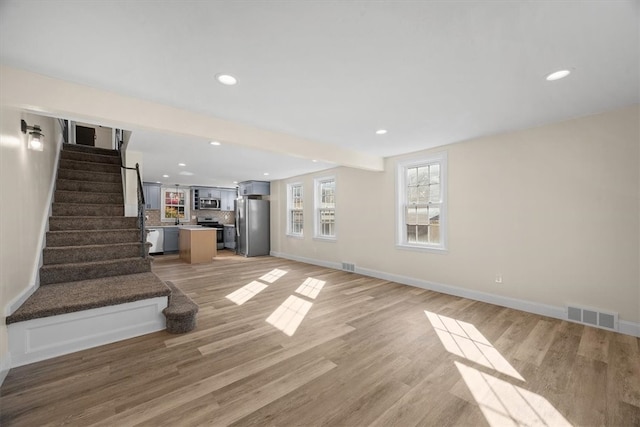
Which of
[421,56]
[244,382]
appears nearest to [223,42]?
[421,56]

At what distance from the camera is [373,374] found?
2.15 metres

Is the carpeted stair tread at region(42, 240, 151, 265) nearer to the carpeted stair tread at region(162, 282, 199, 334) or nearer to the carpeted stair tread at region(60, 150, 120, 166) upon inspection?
the carpeted stair tread at region(162, 282, 199, 334)

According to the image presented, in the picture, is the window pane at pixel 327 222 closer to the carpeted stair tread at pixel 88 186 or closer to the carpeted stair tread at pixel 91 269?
the carpeted stair tread at pixel 91 269

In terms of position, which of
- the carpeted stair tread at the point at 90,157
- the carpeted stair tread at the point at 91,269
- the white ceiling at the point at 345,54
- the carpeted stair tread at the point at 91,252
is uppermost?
the white ceiling at the point at 345,54

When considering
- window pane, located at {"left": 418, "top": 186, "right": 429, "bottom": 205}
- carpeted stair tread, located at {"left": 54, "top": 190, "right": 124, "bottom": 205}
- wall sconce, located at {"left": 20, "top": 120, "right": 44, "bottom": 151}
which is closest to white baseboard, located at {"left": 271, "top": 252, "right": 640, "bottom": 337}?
window pane, located at {"left": 418, "top": 186, "right": 429, "bottom": 205}

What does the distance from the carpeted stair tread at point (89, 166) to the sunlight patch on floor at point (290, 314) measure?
4.25 meters

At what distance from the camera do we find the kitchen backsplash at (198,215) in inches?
356

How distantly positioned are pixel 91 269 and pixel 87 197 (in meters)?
1.70

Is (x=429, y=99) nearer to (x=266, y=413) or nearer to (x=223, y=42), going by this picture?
(x=223, y=42)

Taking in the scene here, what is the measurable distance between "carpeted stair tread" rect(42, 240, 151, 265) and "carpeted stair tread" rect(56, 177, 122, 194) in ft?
4.72

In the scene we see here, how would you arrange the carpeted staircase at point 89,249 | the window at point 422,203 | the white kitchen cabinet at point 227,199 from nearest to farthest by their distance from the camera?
the carpeted staircase at point 89,249 < the window at point 422,203 < the white kitchen cabinet at point 227,199

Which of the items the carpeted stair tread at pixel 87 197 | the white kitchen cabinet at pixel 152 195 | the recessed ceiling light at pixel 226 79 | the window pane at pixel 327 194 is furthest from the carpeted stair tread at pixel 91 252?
the white kitchen cabinet at pixel 152 195

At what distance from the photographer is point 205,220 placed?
10070mm

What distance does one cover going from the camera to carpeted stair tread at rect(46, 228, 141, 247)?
3.50 m
